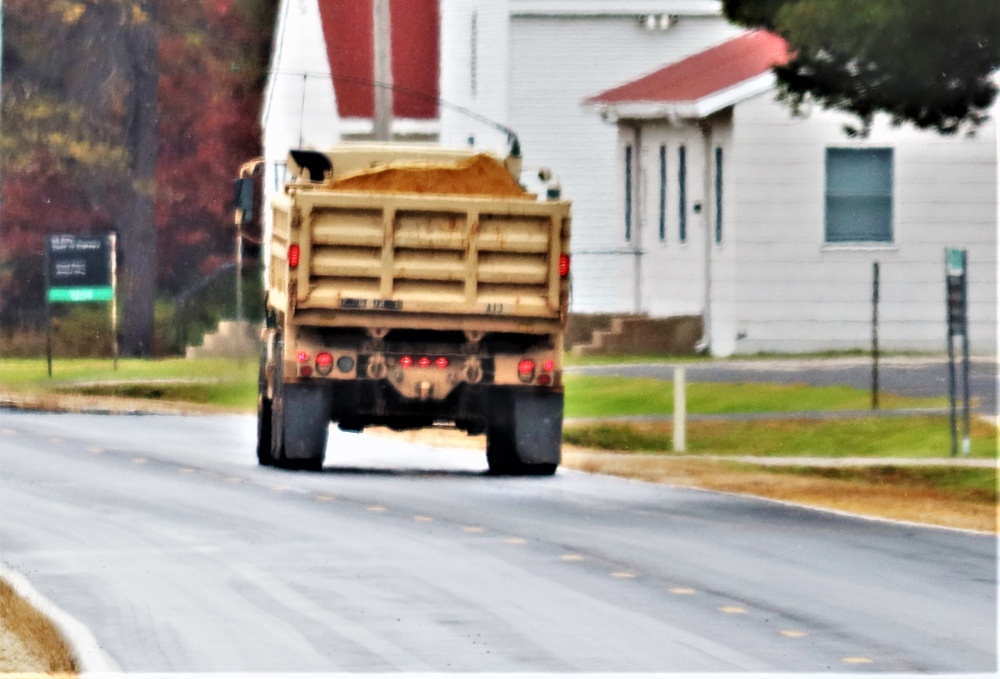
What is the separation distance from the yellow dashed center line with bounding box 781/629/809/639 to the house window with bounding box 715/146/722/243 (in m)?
25.7

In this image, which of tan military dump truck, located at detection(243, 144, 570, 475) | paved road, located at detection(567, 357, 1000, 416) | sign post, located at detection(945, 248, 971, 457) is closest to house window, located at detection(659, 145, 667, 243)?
paved road, located at detection(567, 357, 1000, 416)

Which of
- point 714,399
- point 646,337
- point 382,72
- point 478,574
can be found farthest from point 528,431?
point 646,337

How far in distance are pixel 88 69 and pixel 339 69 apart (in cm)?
1243

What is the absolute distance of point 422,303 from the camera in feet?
71.9

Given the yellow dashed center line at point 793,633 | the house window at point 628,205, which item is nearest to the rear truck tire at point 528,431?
the yellow dashed center line at point 793,633

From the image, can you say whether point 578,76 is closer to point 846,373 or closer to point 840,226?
point 840,226

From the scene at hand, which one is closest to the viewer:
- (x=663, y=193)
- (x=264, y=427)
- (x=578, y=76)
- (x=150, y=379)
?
(x=264, y=427)

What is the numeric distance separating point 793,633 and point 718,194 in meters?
26.3

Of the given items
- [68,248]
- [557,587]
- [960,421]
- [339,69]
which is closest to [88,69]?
[339,69]

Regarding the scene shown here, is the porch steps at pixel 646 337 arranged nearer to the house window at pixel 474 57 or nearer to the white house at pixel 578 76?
the white house at pixel 578 76

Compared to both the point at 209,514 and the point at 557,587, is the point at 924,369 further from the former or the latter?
the point at 557,587

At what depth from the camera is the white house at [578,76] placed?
144 feet

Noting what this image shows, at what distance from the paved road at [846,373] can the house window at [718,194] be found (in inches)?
107

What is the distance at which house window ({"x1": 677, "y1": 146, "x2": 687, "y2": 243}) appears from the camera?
40156 mm
